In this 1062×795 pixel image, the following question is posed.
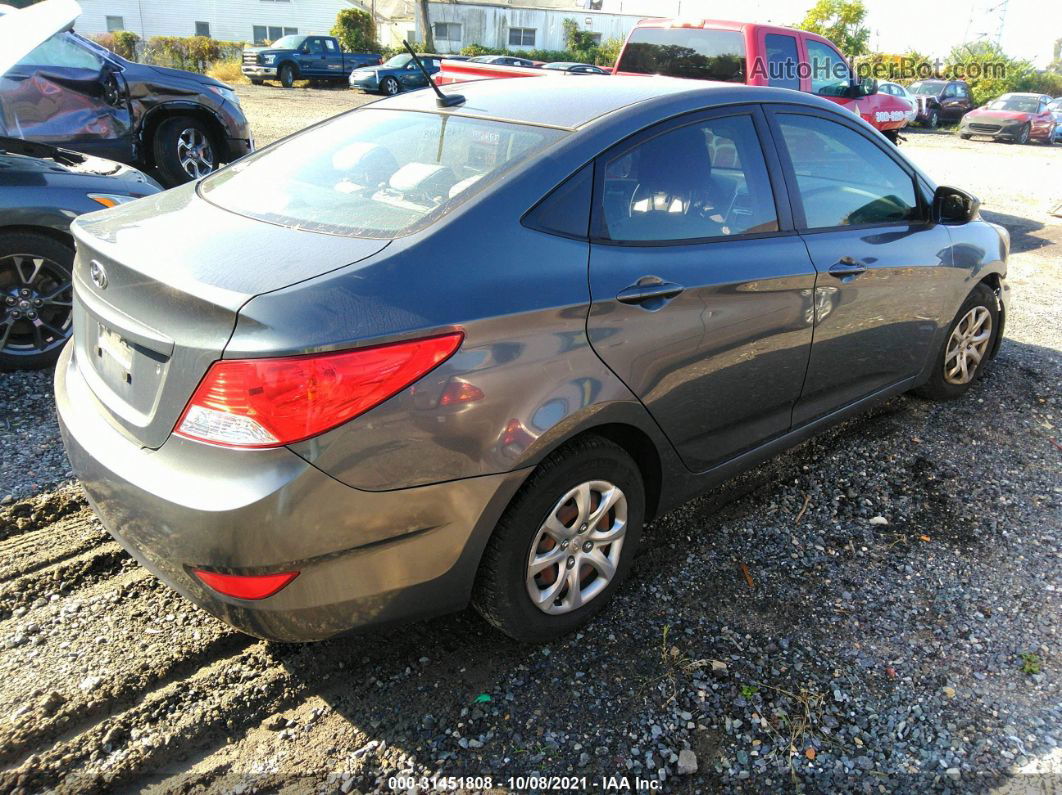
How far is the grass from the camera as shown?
100 feet

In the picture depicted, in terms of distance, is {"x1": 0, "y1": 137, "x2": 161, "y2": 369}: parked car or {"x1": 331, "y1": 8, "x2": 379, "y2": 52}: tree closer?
{"x1": 0, "y1": 137, "x2": 161, "y2": 369}: parked car

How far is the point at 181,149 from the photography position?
26.8 ft

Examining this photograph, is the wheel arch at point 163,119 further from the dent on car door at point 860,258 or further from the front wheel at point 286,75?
the front wheel at point 286,75

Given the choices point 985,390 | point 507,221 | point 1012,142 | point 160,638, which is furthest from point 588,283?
point 1012,142

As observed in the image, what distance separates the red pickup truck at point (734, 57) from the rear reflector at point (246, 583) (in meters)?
7.36

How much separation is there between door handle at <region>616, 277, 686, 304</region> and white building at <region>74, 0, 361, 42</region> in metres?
49.7

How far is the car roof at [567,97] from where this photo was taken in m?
2.71

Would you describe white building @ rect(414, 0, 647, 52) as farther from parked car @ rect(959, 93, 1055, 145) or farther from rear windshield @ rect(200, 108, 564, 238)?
rear windshield @ rect(200, 108, 564, 238)

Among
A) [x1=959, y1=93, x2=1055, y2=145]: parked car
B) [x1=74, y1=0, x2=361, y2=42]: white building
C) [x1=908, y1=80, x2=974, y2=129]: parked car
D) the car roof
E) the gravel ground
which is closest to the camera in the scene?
the gravel ground

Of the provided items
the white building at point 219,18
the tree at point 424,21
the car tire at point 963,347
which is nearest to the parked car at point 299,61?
the tree at point 424,21

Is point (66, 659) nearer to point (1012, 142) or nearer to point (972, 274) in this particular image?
point (972, 274)

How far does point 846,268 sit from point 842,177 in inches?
19.9

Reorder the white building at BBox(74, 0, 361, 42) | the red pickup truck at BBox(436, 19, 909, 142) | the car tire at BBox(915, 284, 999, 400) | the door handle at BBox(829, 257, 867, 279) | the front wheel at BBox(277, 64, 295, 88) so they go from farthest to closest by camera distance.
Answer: the white building at BBox(74, 0, 361, 42) < the front wheel at BBox(277, 64, 295, 88) < the red pickup truck at BBox(436, 19, 909, 142) < the car tire at BBox(915, 284, 999, 400) < the door handle at BBox(829, 257, 867, 279)

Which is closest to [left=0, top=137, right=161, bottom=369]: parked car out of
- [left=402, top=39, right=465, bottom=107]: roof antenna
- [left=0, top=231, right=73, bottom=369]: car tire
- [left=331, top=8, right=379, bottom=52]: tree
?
[left=0, top=231, right=73, bottom=369]: car tire
